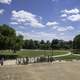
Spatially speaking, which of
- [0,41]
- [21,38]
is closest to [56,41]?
[21,38]

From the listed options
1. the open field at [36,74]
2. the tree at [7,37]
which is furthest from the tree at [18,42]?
the open field at [36,74]

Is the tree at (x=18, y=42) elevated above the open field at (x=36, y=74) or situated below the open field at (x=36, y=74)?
above

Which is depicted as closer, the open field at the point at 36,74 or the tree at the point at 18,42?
the open field at the point at 36,74

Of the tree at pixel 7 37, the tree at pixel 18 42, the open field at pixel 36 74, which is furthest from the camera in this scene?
the tree at pixel 18 42

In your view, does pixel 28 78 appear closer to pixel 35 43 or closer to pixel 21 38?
pixel 21 38

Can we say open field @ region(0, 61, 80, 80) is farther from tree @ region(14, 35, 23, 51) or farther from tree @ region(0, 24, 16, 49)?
tree @ region(14, 35, 23, 51)

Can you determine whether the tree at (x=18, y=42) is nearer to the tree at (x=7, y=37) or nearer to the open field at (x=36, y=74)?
the tree at (x=7, y=37)

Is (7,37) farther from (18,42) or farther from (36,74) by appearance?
(36,74)

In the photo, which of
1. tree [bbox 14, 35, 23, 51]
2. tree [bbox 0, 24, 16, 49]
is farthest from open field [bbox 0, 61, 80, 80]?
tree [bbox 14, 35, 23, 51]

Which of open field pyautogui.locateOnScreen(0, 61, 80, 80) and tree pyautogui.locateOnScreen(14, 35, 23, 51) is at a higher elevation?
tree pyautogui.locateOnScreen(14, 35, 23, 51)

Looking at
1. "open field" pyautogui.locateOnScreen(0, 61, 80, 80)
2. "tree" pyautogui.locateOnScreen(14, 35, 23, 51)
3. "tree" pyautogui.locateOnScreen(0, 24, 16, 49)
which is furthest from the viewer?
"tree" pyautogui.locateOnScreen(14, 35, 23, 51)

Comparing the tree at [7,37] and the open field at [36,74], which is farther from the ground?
the tree at [7,37]

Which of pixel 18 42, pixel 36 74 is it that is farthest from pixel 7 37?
pixel 36 74

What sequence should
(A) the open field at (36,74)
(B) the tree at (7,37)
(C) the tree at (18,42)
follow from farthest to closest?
1. (C) the tree at (18,42)
2. (B) the tree at (7,37)
3. (A) the open field at (36,74)
